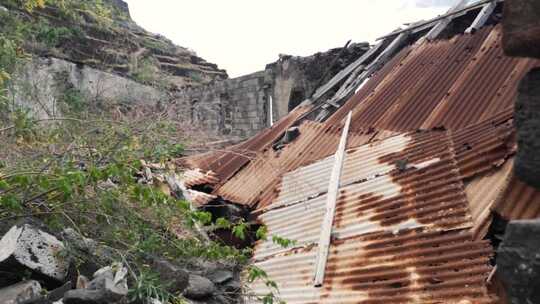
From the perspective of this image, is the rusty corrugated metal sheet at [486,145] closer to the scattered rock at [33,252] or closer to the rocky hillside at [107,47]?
the scattered rock at [33,252]

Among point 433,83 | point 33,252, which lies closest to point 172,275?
point 33,252

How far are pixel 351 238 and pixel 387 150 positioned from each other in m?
1.16

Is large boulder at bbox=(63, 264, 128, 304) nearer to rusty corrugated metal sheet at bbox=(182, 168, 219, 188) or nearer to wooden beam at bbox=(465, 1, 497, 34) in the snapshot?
rusty corrugated metal sheet at bbox=(182, 168, 219, 188)

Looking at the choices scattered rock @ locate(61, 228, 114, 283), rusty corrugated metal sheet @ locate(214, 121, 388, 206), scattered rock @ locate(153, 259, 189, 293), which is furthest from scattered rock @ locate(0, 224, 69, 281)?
rusty corrugated metal sheet @ locate(214, 121, 388, 206)

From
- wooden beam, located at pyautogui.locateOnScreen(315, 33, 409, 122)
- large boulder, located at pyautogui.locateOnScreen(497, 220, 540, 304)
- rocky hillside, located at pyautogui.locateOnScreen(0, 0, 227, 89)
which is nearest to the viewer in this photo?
large boulder, located at pyautogui.locateOnScreen(497, 220, 540, 304)

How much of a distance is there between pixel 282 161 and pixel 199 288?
2356mm

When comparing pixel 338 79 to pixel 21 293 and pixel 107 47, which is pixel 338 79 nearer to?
pixel 21 293

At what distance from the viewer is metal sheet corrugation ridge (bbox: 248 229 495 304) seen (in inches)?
90.4

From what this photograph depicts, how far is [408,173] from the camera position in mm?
3412

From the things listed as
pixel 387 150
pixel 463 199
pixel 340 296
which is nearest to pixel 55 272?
pixel 340 296

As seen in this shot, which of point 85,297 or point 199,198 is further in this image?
point 199,198

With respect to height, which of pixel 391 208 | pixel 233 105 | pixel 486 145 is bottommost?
pixel 391 208

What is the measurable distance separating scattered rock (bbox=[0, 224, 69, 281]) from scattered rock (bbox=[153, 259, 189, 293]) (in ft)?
1.59

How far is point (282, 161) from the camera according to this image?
16.6ft
